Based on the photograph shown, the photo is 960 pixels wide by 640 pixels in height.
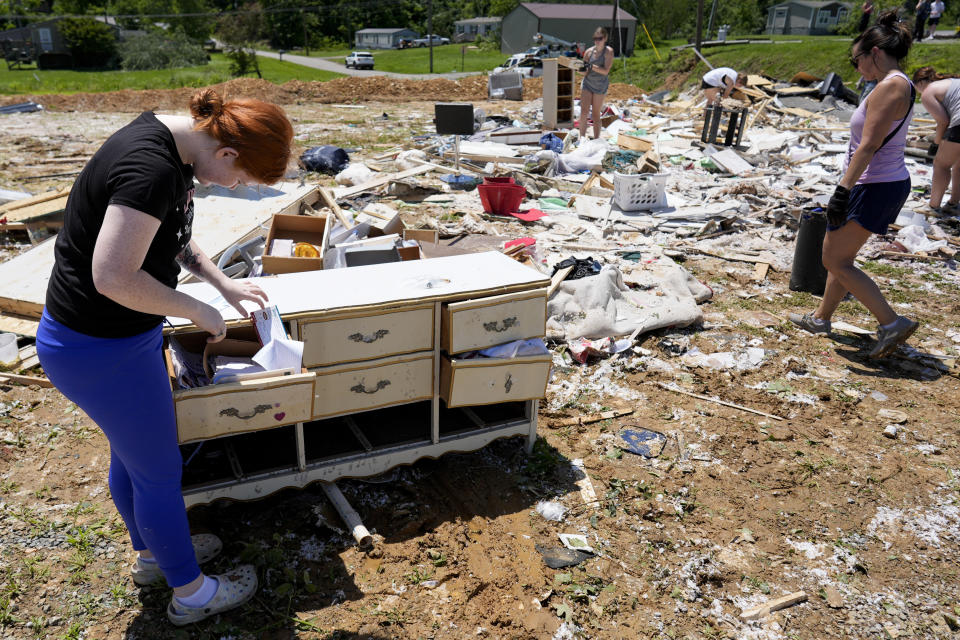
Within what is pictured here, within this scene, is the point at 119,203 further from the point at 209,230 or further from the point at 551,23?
the point at 551,23

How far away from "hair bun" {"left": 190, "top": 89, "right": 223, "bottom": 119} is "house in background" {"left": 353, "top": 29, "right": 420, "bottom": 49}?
247 feet

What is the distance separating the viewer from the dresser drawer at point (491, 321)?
3.27 metres

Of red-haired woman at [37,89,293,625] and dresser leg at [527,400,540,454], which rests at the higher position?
red-haired woman at [37,89,293,625]

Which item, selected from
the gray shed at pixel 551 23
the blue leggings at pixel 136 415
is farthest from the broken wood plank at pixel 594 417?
the gray shed at pixel 551 23

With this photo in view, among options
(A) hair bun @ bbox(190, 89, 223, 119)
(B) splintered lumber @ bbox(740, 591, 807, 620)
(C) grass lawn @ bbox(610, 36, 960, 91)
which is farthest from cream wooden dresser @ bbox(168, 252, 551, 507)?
(C) grass lawn @ bbox(610, 36, 960, 91)

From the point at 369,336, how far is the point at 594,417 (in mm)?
1976

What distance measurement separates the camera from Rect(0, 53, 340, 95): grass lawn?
92.3ft

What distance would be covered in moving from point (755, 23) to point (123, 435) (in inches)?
2791

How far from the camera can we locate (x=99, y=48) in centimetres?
5131

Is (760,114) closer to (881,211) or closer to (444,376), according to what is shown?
(881,211)

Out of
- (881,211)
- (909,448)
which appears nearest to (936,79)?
(881,211)

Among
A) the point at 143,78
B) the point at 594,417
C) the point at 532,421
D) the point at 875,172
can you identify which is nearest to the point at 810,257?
the point at 875,172

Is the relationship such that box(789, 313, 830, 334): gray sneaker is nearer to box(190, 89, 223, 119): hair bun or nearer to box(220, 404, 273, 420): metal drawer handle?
box(220, 404, 273, 420): metal drawer handle

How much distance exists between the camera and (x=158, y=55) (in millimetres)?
46000
